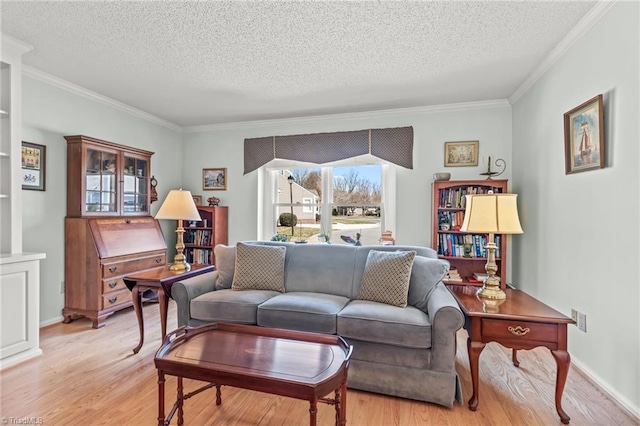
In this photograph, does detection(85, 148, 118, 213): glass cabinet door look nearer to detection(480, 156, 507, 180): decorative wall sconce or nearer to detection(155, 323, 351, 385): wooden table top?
detection(155, 323, 351, 385): wooden table top

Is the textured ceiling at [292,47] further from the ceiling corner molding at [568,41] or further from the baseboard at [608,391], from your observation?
the baseboard at [608,391]

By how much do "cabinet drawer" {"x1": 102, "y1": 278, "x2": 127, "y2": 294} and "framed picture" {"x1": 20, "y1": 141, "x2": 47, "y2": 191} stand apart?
1098mm

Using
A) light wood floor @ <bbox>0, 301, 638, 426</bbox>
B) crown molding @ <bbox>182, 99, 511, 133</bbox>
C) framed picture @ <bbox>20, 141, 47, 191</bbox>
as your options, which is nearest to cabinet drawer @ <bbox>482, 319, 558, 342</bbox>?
light wood floor @ <bbox>0, 301, 638, 426</bbox>

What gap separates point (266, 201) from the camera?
5023 mm

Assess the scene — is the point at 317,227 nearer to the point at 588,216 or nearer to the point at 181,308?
the point at 181,308

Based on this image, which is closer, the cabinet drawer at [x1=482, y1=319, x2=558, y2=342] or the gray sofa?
the cabinet drawer at [x1=482, y1=319, x2=558, y2=342]

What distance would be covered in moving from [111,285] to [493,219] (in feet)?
11.7

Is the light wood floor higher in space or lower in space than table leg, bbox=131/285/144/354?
lower

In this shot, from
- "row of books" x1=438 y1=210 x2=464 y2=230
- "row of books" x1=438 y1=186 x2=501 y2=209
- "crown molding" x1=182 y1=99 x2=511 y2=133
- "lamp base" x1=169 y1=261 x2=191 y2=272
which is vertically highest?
"crown molding" x1=182 y1=99 x2=511 y2=133

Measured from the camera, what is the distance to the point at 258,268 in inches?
113

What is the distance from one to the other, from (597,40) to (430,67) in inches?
46.0

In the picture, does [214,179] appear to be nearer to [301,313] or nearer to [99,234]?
[99,234]

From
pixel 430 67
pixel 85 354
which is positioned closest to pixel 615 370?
pixel 430 67

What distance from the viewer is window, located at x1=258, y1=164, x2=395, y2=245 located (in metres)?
4.52
